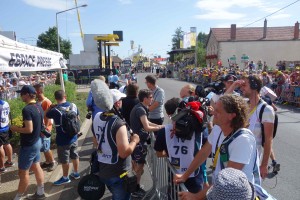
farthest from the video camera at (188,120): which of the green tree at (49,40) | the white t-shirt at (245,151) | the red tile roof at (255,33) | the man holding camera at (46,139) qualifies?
the green tree at (49,40)

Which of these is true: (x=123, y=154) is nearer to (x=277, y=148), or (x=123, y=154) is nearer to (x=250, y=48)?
(x=277, y=148)

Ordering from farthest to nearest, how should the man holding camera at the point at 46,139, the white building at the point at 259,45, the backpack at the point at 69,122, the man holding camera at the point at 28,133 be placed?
1. the white building at the point at 259,45
2. the man holding camera at the point at 46,139
3. the backpack at the point at 69,122
4. the man holding camera at the point at 28,133

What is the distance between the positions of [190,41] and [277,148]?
1588 inches

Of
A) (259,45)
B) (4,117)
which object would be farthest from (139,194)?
(259,45)

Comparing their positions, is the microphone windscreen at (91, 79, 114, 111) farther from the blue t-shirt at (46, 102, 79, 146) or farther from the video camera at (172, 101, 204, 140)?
the blue t-shirt at (46, 102, 79, 146)

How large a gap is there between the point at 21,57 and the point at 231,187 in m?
5.36

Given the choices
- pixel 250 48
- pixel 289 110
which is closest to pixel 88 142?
pixel 289 110

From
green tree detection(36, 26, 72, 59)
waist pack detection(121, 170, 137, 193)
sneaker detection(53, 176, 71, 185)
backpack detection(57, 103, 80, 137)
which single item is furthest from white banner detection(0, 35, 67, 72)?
green tree detection(36, 26, 72, 59)

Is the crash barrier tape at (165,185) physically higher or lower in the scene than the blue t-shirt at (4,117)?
lower

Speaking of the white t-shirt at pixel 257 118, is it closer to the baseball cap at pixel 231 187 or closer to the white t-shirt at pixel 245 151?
the white t-shirt at pixel 245 151

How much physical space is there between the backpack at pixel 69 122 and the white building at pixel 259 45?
48.9 m

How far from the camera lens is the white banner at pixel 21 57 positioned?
4.94 meters

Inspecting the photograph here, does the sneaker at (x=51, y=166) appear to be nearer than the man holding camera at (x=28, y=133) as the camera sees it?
No

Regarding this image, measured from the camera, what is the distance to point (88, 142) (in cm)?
828
